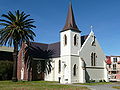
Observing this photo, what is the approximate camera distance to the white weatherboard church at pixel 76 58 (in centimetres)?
4181

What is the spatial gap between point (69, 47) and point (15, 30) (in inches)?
501

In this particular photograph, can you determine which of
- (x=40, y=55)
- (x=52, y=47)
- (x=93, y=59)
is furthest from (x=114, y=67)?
(x=40, y=55)

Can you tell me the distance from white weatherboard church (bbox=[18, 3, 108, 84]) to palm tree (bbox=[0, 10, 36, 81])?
8493mm

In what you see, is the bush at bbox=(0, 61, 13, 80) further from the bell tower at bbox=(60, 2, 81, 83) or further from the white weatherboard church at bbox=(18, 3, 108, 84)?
the bell tower at bbox=(60, 2, 81, 83)

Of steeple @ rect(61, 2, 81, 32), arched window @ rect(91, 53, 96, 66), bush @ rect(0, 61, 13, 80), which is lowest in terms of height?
bush @ rect(0, 61, 13, 80)

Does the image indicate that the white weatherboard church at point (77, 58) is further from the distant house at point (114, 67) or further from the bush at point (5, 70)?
the distant house at point (114, 67)

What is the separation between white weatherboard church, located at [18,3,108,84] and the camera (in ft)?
137

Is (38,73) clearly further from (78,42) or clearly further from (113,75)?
(113,75)

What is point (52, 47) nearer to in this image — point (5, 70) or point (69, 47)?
point (69, 47)

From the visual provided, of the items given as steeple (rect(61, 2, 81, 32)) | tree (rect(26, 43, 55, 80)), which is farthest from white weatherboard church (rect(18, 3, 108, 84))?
tree (rect(26, 43, 55, 80))

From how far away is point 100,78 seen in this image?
47094 millimetres

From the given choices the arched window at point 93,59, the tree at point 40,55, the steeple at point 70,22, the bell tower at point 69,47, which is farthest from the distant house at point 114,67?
the steeple at point 70,22

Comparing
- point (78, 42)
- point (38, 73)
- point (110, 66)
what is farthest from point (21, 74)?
point (110, 66)

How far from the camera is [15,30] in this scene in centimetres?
4103
